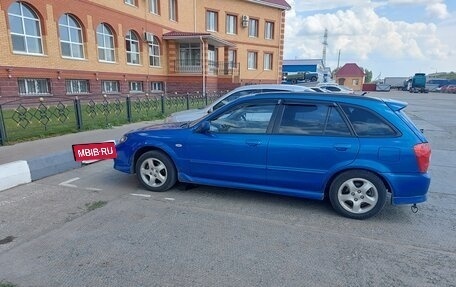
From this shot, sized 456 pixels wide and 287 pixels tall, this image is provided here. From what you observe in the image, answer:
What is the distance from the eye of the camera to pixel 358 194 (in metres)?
3.90

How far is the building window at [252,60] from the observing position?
31.9m

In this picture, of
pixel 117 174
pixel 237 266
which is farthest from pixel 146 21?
pixel 237 266

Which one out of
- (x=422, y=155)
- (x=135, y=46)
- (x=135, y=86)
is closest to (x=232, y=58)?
(x=135, y=46)

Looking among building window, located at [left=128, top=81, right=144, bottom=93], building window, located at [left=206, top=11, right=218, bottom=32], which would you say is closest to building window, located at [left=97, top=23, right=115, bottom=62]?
building window, located at [left=128, top=81, right=144, bottom=93]

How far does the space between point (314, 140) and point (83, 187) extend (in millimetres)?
3717

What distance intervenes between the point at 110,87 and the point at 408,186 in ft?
63.2

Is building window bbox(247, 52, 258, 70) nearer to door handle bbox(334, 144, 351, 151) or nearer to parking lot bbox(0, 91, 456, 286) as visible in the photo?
parking lot bbox(0, 91, 456, 286)

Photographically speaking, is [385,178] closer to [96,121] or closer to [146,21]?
[96,121]

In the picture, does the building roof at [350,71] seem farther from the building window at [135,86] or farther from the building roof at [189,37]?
the building window at [135,86]

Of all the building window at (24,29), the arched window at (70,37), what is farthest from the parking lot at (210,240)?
the arched window at (70,37)

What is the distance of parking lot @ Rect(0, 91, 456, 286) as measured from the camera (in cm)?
275

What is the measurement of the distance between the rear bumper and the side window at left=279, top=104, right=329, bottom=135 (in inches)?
40.4

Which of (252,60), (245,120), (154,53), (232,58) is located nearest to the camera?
(245,120)

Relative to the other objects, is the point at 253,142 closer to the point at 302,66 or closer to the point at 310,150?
the point at 310,150
